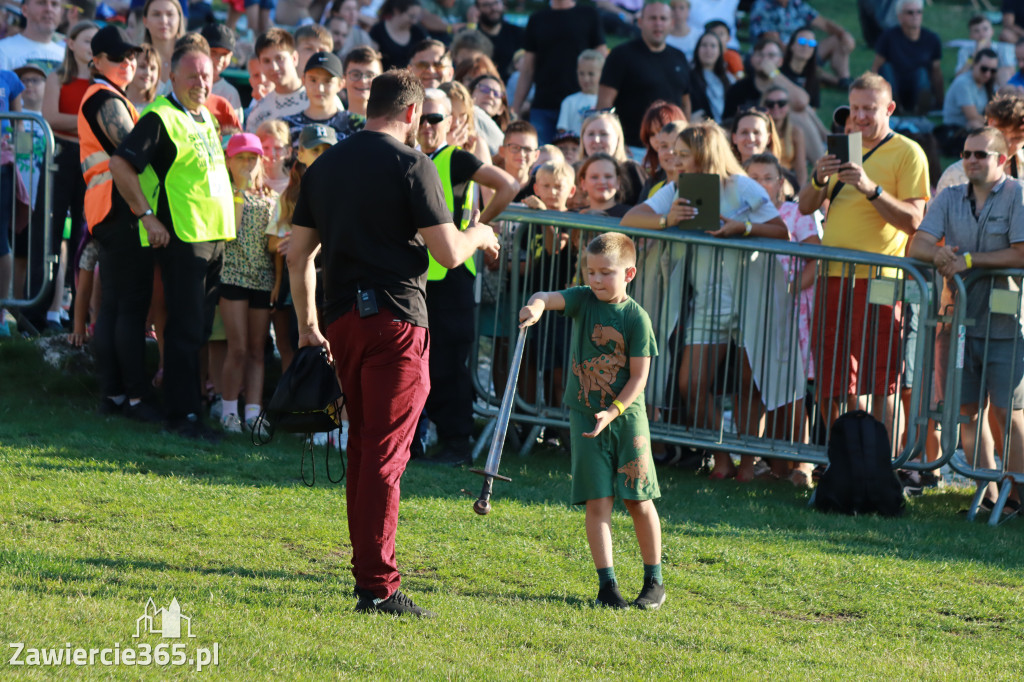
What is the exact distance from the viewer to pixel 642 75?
39.3 ft

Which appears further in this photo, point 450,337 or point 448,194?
point 450,337

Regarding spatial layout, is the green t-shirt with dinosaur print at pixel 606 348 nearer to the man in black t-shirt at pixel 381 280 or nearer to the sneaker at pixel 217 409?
the man in black t-shirt at pixel 381 280

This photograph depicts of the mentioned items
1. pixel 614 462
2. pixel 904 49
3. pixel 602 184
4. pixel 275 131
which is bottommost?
pixel 614 462

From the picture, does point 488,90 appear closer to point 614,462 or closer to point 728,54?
point 614,462

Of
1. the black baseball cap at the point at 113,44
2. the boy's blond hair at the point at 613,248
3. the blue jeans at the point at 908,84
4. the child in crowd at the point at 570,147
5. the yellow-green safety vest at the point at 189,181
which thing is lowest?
the boy's blond hair at the point at 613,248

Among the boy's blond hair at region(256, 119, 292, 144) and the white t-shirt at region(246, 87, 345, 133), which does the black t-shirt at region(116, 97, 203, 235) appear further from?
the white t-shirt at region(246, 87, 345, 133)

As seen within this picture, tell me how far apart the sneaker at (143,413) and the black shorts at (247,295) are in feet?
2.79

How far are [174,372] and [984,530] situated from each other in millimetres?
4697

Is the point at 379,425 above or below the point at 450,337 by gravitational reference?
below

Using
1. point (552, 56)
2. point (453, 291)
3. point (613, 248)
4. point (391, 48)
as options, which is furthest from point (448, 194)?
point (391, 48)

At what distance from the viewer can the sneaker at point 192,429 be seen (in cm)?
778

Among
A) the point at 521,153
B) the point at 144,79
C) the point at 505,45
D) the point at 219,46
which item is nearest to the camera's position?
the point at 144,79

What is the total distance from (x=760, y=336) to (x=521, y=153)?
2.29 metres

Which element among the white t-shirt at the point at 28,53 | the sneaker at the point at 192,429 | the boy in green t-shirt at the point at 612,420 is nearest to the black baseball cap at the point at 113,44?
the sneaker at the point at 192,429
